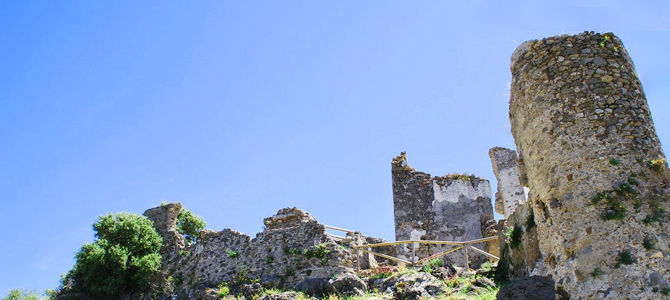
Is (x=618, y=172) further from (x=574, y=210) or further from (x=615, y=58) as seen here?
(x=615, y=58)

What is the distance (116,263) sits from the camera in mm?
19109

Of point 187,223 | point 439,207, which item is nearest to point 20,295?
point 187,223

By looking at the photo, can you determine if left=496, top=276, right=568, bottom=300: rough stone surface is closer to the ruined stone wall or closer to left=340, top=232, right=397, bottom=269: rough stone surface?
left=340, top=232, right=397, bottom=269: rough stone surface

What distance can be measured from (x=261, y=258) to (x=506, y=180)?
10.5m

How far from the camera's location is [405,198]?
23172 mm

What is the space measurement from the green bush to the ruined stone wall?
877cm

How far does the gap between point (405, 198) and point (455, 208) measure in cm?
190

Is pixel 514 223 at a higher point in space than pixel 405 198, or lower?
lower

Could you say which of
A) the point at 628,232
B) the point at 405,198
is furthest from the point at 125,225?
the point at 628,232

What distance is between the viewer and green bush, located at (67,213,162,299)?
19.0m

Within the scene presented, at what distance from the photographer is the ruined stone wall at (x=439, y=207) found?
73.2ft

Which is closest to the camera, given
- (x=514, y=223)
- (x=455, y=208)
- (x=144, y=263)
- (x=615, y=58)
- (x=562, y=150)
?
(x=562, y=150)

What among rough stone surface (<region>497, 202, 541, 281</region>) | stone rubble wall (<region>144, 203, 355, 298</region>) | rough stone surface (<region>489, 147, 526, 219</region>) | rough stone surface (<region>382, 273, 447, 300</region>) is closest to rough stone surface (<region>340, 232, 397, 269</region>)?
stone rubble wall (<region>144, 203, 355, 298</region>)

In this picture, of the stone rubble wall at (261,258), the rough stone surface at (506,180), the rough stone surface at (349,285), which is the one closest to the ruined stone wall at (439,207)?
the rough stone surface at (506,180)
